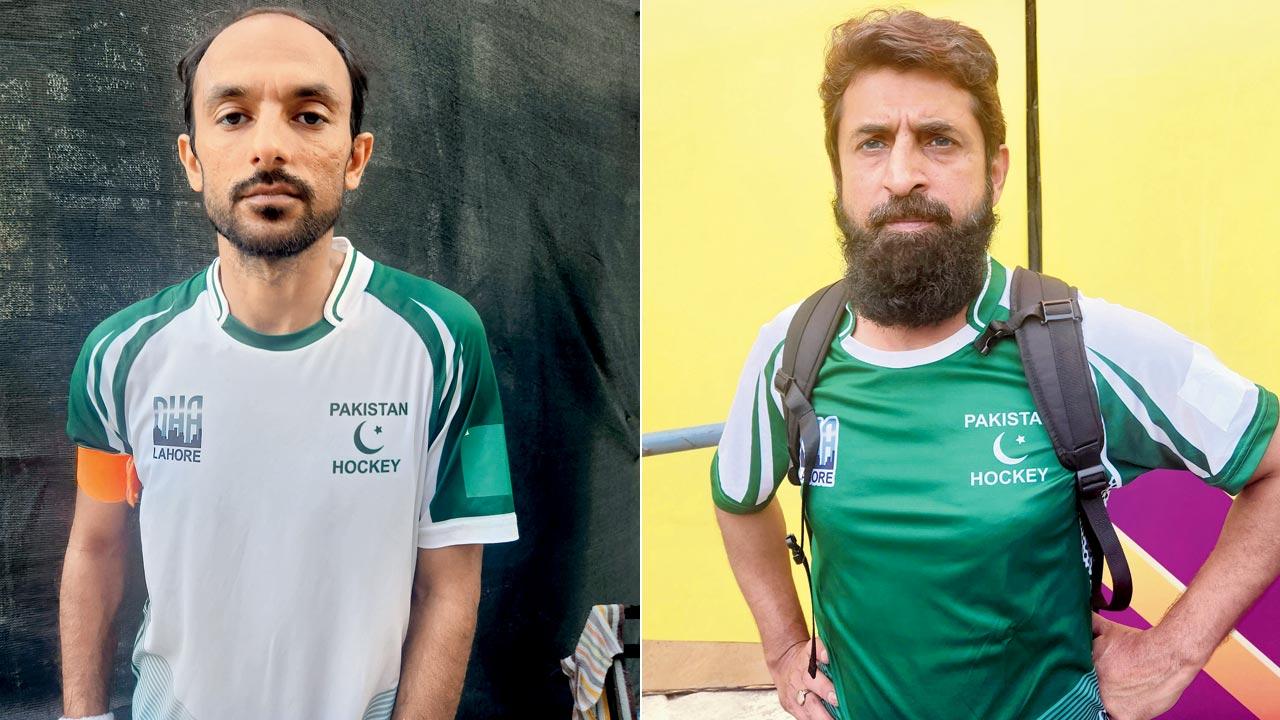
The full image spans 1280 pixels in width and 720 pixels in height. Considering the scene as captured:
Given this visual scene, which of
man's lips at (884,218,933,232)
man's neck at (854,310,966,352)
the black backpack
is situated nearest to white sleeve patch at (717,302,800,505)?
the black backpack

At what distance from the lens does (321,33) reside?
2.29 m

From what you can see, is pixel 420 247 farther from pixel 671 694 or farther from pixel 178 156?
pixel 671 694

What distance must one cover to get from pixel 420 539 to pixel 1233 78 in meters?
2.06

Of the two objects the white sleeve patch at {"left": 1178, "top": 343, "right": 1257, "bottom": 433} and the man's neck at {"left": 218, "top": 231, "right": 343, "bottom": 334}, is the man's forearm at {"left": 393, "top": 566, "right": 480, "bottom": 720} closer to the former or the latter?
the man's neck at {"left": 218, "top": 231, "right": 343, "bottom": 334}

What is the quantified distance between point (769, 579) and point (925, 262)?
834mm

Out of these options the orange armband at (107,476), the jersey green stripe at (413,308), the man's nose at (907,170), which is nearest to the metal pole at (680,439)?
the jersey green stripe at (413,308)

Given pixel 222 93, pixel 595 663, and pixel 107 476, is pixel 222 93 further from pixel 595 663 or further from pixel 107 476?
pixel 595 663

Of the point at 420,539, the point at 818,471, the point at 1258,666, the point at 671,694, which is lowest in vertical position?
the point at 671,694

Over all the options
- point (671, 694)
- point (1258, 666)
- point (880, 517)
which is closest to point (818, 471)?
point (880, 517)

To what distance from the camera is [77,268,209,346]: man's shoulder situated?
2172 mm

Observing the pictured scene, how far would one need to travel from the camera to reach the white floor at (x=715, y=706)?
252cm

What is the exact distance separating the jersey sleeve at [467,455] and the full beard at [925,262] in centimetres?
92

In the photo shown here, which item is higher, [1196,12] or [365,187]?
[1196,12]

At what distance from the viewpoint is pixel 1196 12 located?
232 centimetres
